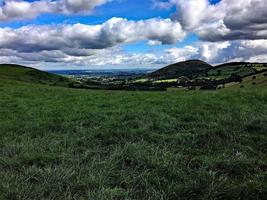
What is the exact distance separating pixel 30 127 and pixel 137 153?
515cm

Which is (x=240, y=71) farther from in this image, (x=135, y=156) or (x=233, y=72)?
(x=135, y=156)

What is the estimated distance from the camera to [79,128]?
1060 centimetres

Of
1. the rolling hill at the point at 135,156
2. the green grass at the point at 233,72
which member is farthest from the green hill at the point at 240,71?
the rolling hill at the point at 135,156

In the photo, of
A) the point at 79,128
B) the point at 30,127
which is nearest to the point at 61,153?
the point at 79,128

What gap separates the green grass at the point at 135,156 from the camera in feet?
17.6

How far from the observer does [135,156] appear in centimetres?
720

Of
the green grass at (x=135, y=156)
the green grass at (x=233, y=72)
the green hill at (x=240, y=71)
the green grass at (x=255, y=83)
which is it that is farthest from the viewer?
the green grass at (x=233, y=72)

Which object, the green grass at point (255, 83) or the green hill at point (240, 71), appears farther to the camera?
the green hill at point (240, 71)

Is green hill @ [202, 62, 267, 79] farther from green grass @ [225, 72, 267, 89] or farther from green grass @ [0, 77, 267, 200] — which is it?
green grass @ [0, 77, 267, 200]

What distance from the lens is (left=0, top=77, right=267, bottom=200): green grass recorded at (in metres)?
5.36

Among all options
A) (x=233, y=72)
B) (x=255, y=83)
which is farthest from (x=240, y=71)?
(x=255, y=83)

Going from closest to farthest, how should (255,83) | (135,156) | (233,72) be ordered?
(135,156) < (255,83) < (233,72)

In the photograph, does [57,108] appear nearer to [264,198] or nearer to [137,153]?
[137,153]

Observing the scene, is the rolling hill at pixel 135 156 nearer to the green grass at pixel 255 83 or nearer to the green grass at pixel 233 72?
the green grass at pixel 255 83
